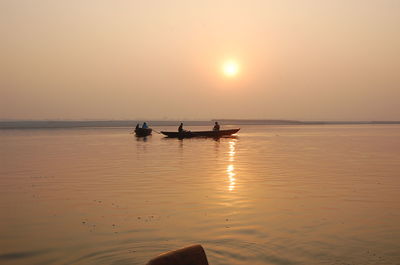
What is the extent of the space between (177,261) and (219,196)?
27.4ft

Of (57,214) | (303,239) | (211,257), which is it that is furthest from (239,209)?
(57,214)

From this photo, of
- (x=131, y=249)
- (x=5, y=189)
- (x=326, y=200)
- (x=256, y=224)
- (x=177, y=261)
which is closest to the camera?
(x=177, y=261)

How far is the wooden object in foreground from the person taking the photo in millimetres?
5652

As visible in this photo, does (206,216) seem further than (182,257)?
Yes

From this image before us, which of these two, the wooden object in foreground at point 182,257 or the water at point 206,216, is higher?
the wooden object in foreground at point 182,257

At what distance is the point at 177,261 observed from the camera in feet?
19.0

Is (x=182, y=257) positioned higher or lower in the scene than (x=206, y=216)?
higher

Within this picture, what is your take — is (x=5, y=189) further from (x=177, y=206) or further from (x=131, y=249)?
(x=131, y=249)

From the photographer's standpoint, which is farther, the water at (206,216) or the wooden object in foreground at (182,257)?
the water at (206,216)

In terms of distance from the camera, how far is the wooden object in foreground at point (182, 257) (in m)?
5.65

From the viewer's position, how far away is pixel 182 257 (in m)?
5.85

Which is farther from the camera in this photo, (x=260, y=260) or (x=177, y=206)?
(x=177, y=206)

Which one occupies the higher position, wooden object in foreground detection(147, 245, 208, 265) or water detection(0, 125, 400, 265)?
wooden object in foreground detection(147, 245, 208, 265)

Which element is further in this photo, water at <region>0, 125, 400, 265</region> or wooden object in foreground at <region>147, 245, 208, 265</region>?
water at <region>0, 125, 400, 265</region>
